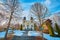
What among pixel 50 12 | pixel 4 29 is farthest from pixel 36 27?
pixel 4 29

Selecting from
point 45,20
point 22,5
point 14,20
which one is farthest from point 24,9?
point 45,20

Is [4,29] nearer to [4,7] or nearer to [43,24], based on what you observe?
[4,7]

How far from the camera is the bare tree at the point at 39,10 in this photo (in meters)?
1.72

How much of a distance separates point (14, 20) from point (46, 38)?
1.53ft

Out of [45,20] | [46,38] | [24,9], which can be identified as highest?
[24,9]

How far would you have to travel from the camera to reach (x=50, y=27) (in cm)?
172

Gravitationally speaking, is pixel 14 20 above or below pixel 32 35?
above

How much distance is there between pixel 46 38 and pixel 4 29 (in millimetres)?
543

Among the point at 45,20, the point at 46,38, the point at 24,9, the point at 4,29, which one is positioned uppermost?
the point at 24,9

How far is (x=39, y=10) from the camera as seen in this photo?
68.5 inches

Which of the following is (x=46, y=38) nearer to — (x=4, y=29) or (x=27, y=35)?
(x=27, y=35)

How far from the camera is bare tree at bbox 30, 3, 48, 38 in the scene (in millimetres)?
1725

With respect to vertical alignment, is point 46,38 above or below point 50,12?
below

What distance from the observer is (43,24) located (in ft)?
5.64
